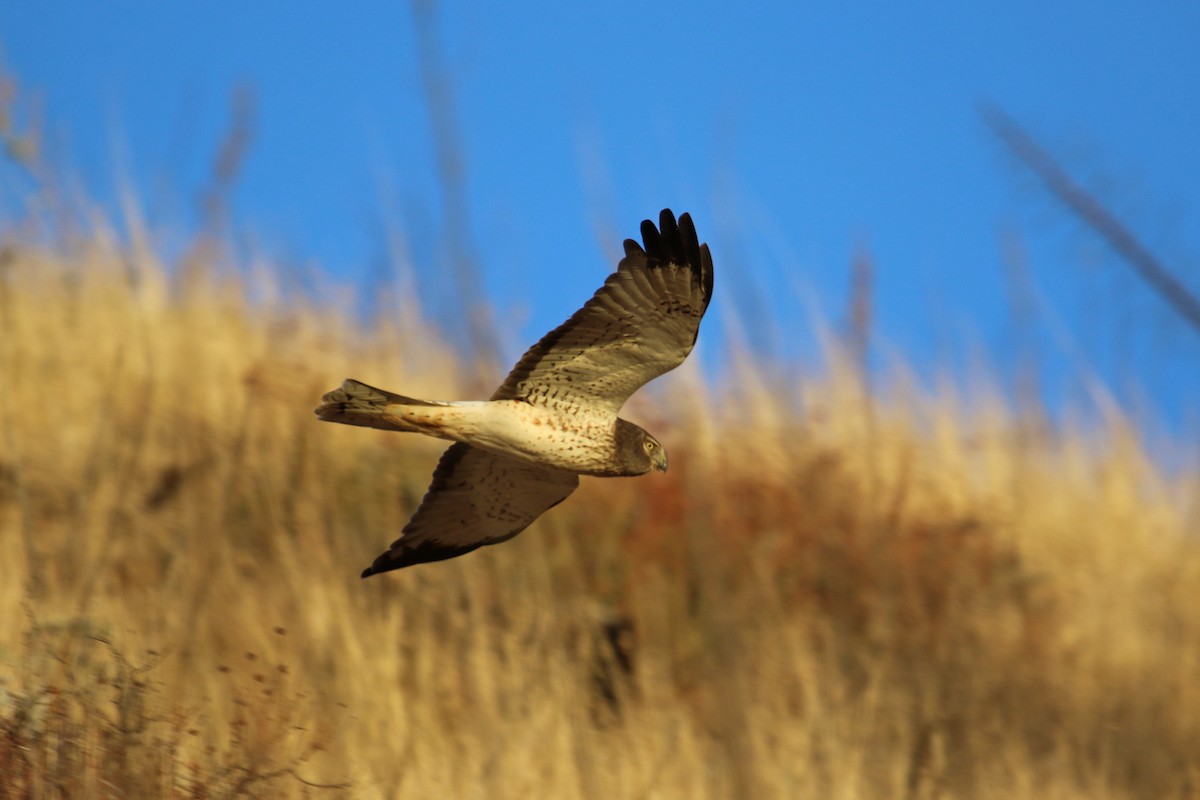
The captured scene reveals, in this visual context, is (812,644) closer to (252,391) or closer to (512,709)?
(512,709)

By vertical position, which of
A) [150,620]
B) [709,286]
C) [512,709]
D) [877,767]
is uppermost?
[709,286]

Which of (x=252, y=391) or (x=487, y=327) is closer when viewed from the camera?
(x=487, y=327)

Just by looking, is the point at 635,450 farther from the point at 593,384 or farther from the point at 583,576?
the point at 583,576

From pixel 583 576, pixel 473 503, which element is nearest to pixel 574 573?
pixel 583 576

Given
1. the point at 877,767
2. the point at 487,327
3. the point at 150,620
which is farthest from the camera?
the point at 877,767

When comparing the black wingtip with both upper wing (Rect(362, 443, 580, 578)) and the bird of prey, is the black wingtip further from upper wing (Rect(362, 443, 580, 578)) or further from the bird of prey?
upper wing (Rect(362, 443, 580, 578))

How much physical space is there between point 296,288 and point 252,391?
50.8 inches

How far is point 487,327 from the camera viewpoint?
216cm

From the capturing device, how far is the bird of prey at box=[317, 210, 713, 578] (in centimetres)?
394

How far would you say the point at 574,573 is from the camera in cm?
604

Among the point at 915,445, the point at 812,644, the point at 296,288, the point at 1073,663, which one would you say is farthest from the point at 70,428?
the point at 1073,663

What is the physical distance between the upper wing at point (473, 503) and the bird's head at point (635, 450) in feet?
1.44

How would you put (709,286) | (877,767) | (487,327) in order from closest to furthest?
(487,327) < (709,286) < (877,767)

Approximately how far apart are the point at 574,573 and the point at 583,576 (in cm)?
6
